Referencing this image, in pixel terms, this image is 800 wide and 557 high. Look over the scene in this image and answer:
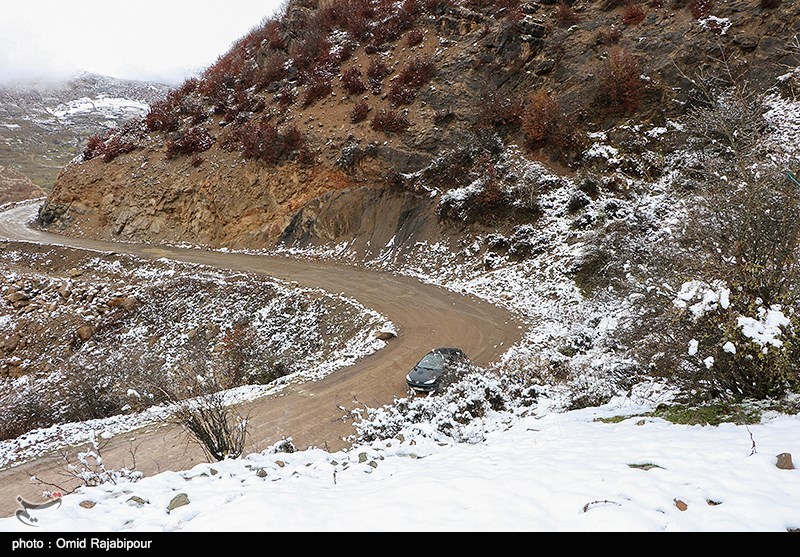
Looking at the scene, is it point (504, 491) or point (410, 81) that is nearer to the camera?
point (504, 491)

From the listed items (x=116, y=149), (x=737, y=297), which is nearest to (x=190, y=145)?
(x=116, y=149)

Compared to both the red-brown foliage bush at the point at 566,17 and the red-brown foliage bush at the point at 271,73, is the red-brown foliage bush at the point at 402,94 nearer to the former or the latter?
the red-brown foliage bush at the point at 271,73

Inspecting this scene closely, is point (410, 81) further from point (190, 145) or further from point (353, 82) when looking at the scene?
point (190, 145)

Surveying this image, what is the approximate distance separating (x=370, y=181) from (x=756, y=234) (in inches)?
803

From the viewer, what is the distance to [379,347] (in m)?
13.4

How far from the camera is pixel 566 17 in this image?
84.3ft

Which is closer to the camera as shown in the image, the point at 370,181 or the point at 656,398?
the point at 656,398

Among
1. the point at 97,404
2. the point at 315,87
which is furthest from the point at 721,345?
the point at 315,87

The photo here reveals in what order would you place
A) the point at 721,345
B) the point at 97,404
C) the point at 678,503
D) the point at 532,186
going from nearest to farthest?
the point at 678,503, the point at 721,345, the point at 97,404, the point at 532,186

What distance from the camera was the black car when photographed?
1029 centimetres

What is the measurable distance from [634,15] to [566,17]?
3.82m

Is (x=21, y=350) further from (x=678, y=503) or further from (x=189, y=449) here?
(x=678, y=503)

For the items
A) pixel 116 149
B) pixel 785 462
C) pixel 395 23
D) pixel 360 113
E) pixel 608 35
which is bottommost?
pixel 785 462
